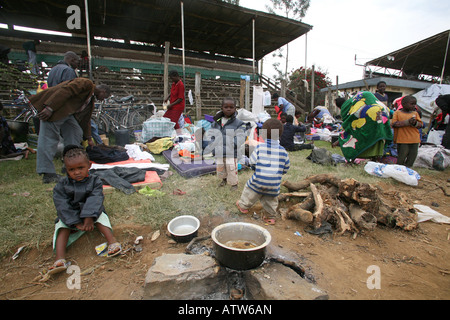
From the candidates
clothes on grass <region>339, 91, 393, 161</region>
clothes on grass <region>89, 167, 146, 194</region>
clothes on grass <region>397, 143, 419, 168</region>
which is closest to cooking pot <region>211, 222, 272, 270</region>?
clothes on grass <region>89, 167, 146, 194</region>

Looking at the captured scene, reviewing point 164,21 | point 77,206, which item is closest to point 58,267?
point 77,206

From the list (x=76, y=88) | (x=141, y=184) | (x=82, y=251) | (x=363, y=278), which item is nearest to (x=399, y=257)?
(x=363, y=278)

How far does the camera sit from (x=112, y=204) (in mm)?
2709

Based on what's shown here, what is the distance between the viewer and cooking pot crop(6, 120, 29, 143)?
205 inches

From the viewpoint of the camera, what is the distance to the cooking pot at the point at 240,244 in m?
1.53

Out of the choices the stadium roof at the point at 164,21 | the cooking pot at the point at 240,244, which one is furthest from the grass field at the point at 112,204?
the stadium roof at the point at 164,21

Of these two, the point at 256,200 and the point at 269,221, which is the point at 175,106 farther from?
the point at 269,221

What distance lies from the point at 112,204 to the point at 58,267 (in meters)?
1.02

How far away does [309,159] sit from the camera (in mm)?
5379

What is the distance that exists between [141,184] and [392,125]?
503cm

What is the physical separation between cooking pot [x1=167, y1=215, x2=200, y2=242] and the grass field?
7.5 inches

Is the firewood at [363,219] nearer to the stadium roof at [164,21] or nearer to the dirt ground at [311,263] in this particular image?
the dirt ground at [311,263]

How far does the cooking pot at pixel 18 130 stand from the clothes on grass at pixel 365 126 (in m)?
7.36

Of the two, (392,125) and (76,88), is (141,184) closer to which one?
(76,88)
